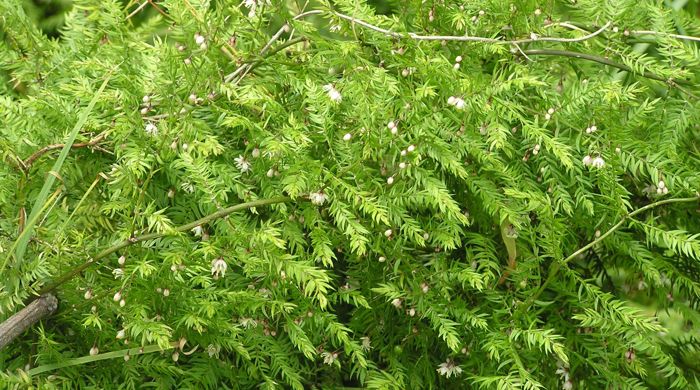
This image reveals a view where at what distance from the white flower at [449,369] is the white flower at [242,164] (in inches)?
18.8

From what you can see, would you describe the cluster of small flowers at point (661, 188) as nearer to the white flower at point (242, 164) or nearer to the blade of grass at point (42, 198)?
the white flower at point (242, 164)

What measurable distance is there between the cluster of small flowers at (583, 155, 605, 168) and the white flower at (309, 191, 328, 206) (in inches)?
17.9

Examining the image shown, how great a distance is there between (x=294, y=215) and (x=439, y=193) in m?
0.25

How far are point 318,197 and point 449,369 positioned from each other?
40 cm

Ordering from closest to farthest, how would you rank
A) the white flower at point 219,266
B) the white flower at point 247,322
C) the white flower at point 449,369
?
the white flower at point 219,266
the white flower at point 247,322
the white flower at point 449,369

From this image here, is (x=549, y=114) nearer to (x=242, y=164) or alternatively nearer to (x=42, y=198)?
(x=242, y=164)

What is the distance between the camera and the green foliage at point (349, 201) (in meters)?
1.47

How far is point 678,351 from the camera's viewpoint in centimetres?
188

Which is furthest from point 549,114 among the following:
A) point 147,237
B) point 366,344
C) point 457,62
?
point 147,237

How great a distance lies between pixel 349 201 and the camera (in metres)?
1.50

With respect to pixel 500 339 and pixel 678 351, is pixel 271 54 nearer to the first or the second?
pixel 500 339

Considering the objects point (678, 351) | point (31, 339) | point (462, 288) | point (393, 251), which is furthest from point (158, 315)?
point (678, 351)

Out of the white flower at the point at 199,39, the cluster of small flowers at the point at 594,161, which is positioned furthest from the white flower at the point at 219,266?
the cluster of small flowers at the point at 594,161

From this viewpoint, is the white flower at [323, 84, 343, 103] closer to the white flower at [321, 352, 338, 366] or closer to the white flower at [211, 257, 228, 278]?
the white flower at [211, 257, 228, 278]
